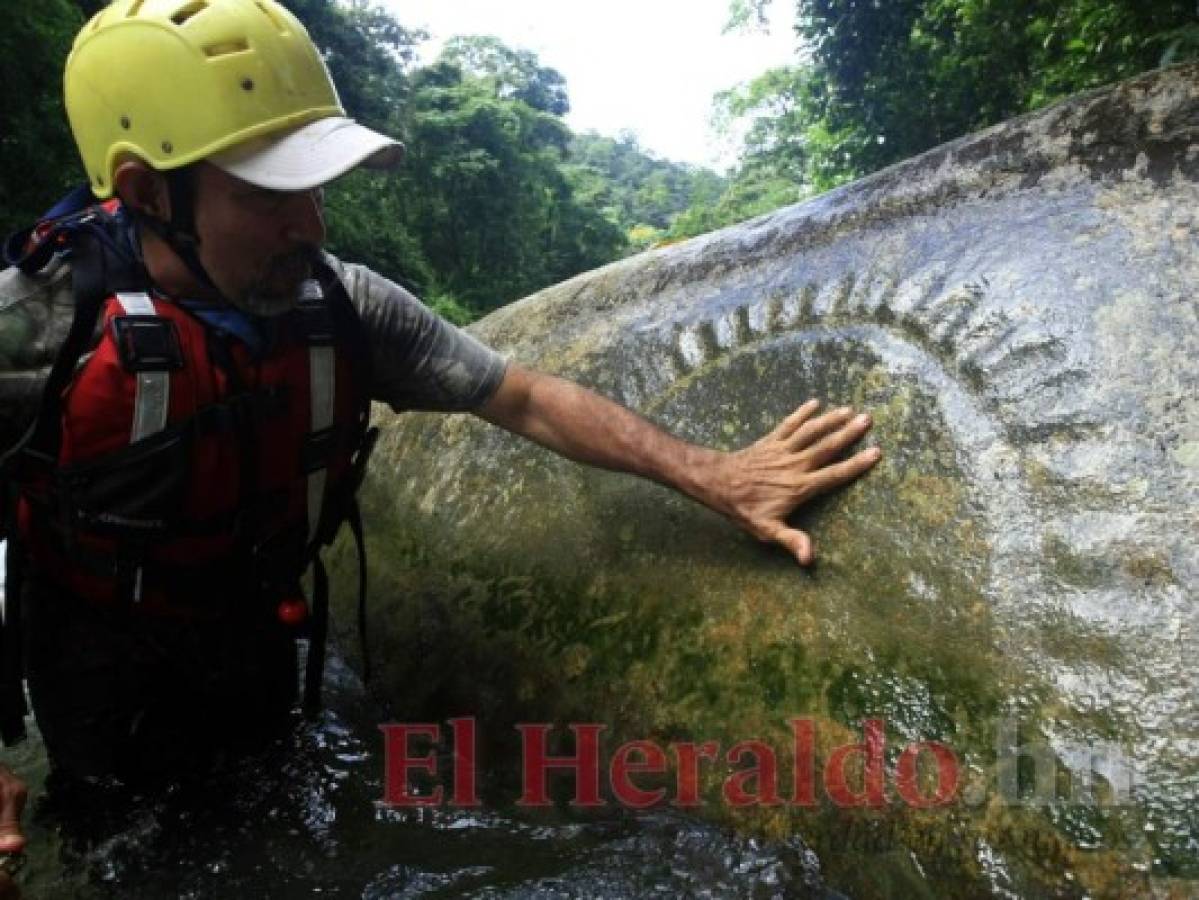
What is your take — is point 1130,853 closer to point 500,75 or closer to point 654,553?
point 654,553

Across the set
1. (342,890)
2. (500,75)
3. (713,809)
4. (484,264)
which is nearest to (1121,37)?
(713,809)

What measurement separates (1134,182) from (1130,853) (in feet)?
4.57

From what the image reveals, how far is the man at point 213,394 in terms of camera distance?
2061mm

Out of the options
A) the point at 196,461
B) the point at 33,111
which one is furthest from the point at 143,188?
the point at 33,111

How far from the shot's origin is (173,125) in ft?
6.83

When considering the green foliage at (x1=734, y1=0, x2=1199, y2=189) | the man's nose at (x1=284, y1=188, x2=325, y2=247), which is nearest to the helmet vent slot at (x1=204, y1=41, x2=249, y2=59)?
the man's nose at (x1=284, y1=188, x2=325, y2=247)

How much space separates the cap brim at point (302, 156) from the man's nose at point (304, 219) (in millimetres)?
74

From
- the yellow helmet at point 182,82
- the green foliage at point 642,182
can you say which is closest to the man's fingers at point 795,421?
the yellow helmet at point 182,82

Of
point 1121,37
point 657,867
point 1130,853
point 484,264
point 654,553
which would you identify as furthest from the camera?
point 484,264

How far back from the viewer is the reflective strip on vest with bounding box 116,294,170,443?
2014 mm

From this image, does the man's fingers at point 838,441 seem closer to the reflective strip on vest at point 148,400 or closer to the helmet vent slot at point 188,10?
the reflective strip on vest at point 148,400

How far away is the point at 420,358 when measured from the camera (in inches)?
101

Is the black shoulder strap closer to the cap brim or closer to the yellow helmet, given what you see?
the yellow helmet

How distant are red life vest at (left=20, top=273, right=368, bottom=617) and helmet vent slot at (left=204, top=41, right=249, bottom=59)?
54cm
